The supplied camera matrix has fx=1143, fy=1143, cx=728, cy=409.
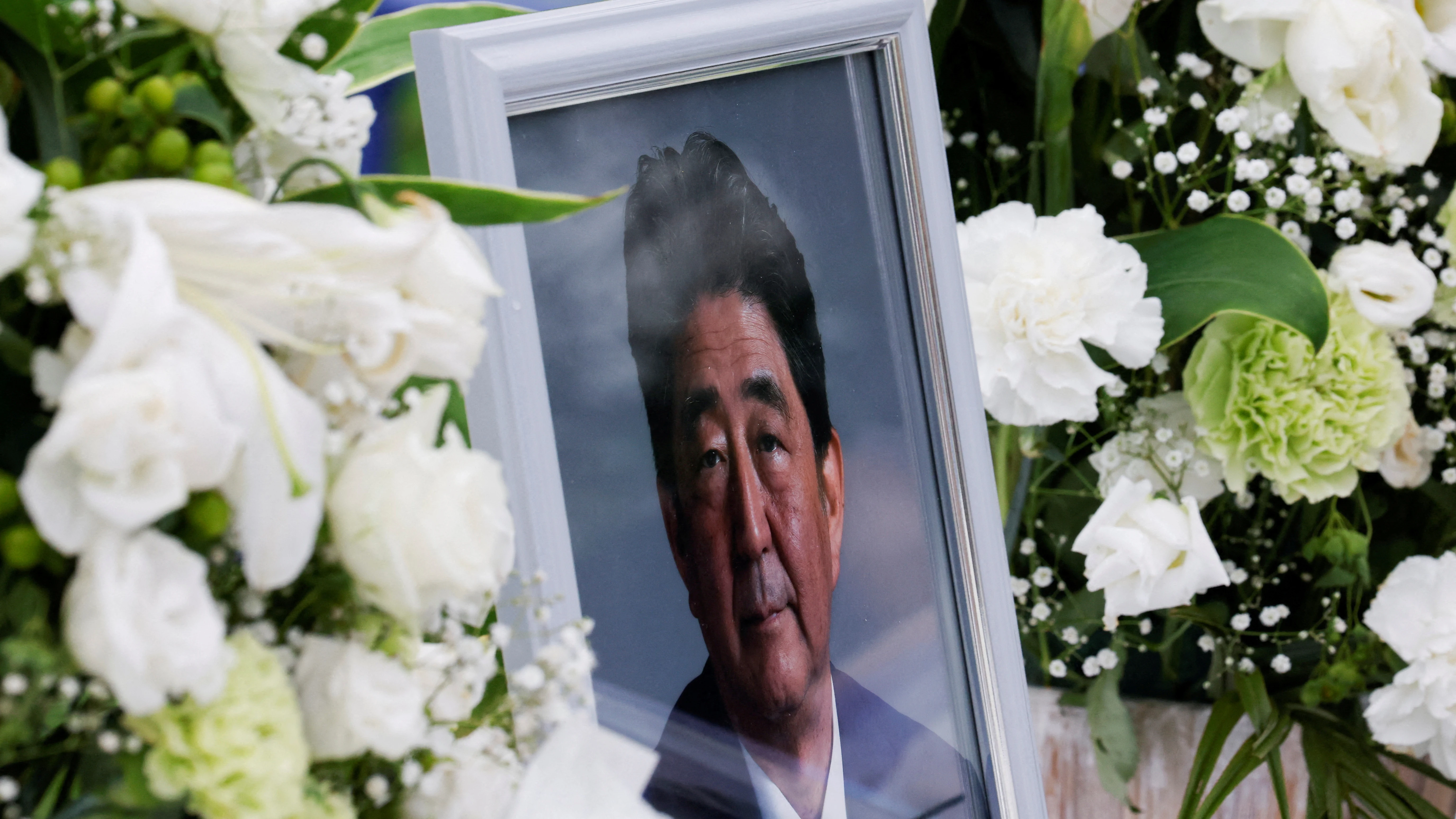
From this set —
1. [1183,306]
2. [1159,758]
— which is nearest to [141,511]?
[1183,306]

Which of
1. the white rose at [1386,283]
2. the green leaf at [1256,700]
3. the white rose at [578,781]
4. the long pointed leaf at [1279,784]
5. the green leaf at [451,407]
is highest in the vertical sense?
the green leaf at [451,407]

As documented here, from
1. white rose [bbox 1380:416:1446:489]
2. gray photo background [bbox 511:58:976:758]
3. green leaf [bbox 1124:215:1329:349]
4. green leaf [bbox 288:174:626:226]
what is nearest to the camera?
green leaf [bbox 288:174:626:226]

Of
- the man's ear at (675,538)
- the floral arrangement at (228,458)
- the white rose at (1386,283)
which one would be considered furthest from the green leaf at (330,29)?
the white rose at (1386,283)

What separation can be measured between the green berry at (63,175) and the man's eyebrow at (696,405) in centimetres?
27

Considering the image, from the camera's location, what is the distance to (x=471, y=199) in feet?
1.35

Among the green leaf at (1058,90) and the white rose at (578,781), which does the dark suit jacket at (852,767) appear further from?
the green leaf at (1058,90)

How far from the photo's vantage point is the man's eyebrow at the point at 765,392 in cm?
56

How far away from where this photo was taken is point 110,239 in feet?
1.04

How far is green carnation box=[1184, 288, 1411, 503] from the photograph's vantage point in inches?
26.6

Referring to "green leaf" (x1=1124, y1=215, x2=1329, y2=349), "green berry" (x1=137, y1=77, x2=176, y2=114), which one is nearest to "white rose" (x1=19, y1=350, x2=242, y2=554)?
"green berry" (x1=137, y1=77, x2=176, y2=114)

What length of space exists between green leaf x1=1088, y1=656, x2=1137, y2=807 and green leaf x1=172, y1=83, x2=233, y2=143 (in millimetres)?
633

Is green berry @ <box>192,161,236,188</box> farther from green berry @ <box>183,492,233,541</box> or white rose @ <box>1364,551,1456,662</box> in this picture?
white rose @ <box>1364,551,1456,662</box>

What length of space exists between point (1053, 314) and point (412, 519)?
0.41 m

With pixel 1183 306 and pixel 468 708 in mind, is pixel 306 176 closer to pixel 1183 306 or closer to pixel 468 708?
pixel 468 708
